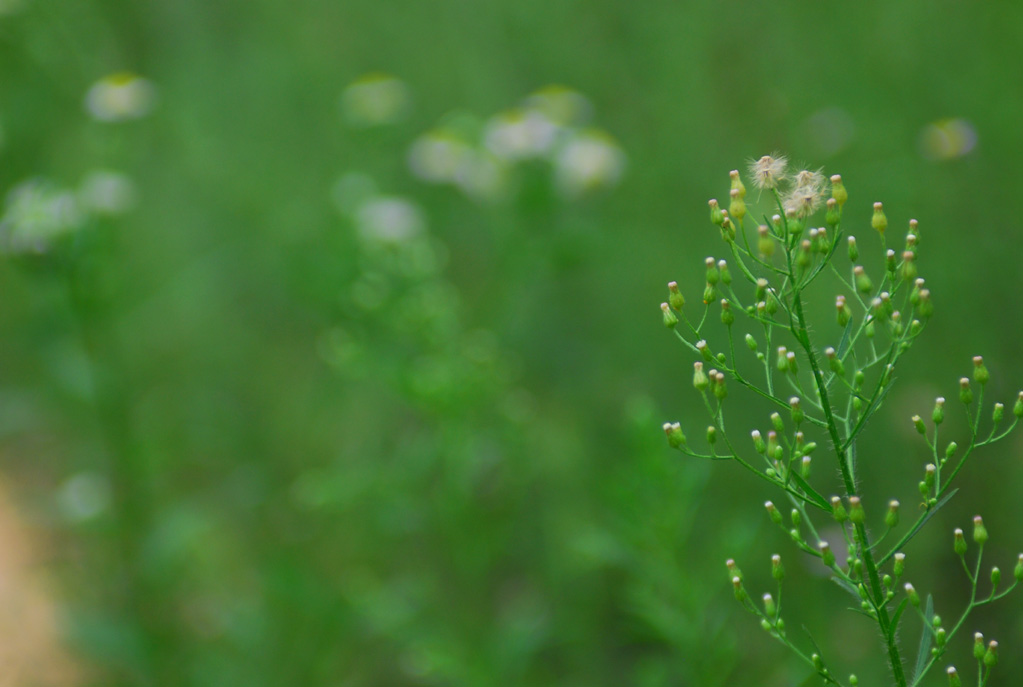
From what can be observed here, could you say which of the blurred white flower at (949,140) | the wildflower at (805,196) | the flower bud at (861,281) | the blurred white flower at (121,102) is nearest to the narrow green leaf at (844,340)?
the flower bud at (861,281)

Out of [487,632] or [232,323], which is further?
[232,323]

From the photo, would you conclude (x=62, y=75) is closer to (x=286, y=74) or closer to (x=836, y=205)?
(x=286, y=74)

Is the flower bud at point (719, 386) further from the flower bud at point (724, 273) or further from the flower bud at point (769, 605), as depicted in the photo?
the flower bud at point (769, 605)

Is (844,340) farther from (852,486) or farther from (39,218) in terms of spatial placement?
(39,218)

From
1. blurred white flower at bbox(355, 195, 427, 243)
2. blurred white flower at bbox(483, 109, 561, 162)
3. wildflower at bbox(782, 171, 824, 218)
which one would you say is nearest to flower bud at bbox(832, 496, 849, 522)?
wildflower at bbox(782, 171, 824, 218)

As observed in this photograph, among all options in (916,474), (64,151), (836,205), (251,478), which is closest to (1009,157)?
(916,474)

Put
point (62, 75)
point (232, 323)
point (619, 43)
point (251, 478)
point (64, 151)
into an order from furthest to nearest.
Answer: point (64, 151), point (232, 323), point (619, 43), point (62, 75), point (251, 478)
